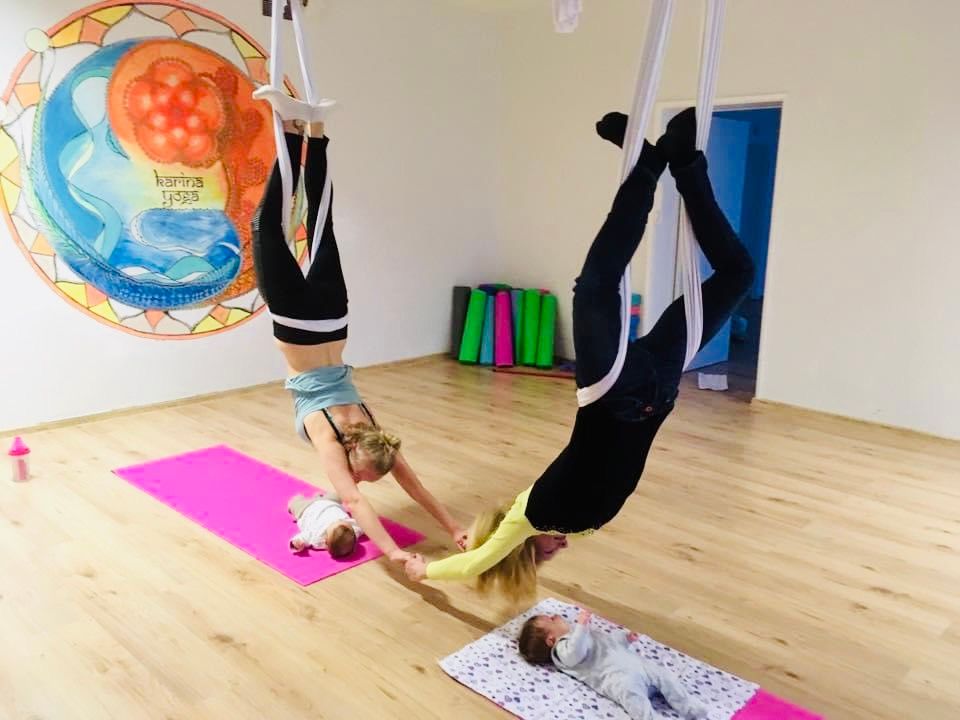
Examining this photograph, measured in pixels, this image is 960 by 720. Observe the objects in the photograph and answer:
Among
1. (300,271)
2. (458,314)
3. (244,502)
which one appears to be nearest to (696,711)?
(300,271)

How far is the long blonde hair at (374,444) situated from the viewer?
9.27ft

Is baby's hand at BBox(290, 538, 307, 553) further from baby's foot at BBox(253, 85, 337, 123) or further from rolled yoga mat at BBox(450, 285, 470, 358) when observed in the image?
rolled yoga mat at BBox(450, 285, 470, 358)

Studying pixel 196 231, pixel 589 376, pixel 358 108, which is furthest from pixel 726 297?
pixel 358 108

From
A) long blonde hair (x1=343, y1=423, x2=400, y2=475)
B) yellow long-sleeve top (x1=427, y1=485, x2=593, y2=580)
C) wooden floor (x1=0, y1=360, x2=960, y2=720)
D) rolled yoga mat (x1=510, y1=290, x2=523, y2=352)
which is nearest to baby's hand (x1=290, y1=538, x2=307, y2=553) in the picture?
wooden floor (x1=0, y1=360, x2=960, y2=720)

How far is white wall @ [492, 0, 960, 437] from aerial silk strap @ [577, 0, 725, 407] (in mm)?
3262

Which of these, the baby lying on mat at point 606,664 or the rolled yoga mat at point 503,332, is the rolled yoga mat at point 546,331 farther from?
the baby lying on mat at point 606,664

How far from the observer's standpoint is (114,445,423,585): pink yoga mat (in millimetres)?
2928

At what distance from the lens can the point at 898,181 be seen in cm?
454

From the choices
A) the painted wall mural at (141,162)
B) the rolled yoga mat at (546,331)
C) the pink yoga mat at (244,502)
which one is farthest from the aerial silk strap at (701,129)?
the rolled yoga mat at (546,331)

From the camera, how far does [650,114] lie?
187 centimetres

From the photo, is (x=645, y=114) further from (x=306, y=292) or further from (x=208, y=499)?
(x=208, y=499)

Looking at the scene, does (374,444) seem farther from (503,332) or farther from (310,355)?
(503,332)

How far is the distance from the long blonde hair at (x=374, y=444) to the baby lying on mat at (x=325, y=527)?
29 cm

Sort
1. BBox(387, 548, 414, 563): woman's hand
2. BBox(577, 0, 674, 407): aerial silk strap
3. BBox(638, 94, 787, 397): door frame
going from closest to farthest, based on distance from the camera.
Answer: BBox(577, 0, 674, 407): aerial silk strap, BBox(387, 548, 414, 563): woman's hand, BBox(638, 94, 787, 397): door frame
